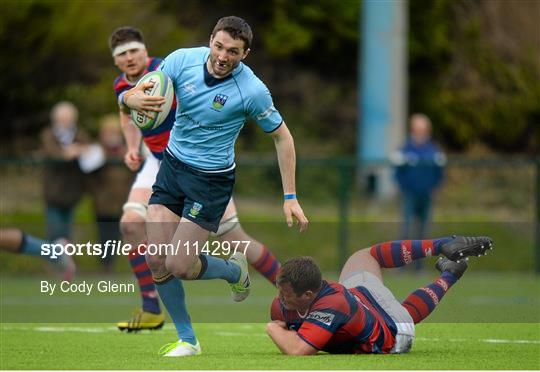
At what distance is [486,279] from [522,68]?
35.3 feet

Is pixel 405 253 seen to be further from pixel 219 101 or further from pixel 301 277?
pixel 219 101

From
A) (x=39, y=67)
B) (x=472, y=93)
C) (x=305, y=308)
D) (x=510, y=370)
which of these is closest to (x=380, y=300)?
(x=305, y=308)

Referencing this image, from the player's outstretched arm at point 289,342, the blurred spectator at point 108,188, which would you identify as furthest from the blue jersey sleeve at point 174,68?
the blurred spectator at point 108,188

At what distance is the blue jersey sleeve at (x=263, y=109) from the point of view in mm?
8359

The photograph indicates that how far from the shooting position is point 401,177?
56.7 feet

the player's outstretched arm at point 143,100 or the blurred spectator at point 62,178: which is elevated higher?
the player's outstretched arm at point 143,100

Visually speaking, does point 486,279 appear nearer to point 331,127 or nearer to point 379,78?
point 379,78

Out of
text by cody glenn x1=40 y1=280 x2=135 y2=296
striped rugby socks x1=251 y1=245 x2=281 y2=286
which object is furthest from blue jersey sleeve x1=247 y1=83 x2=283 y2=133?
text by cody glenn x1=40 y1=280 x2=135 y2=296

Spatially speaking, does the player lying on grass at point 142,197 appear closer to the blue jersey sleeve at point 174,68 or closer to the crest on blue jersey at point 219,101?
the blue jersey sleeve at point 174,68

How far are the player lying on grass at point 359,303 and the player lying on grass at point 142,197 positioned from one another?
113 centimetres

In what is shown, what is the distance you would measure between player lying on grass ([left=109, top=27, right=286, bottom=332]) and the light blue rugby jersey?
3.79ft

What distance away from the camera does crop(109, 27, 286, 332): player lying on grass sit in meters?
9.86

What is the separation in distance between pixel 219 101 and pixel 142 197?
6.21 ft

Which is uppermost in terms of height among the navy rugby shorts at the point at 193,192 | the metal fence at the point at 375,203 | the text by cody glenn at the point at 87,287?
the navy rugby shorts at the point at 193,192
